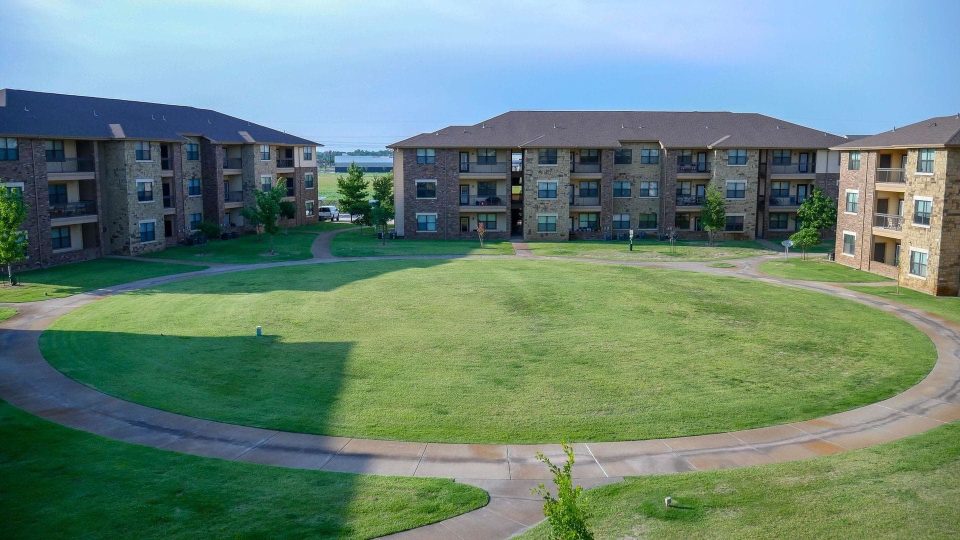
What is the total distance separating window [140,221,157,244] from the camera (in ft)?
198

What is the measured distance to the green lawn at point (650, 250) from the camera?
63.2 m

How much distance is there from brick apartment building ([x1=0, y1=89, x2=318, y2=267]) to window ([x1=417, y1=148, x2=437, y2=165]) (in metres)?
16.9

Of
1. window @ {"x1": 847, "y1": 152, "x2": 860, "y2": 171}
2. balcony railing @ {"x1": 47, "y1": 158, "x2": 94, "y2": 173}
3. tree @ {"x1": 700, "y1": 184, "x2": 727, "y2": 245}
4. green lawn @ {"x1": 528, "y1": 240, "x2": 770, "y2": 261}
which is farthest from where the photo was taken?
tree @ {"x1": 700, "y1": 184, "x2": 727, "y2": 245}

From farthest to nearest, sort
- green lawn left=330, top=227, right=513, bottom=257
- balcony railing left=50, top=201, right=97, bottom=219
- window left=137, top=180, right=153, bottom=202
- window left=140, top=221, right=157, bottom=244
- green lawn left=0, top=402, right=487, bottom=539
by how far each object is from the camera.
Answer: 1. green lawn left=330, top=227, right=513, bottom=257
2. window left=140, top=221, right=157, bottom=244
3. window left=137, top=180, right=153, bottom=202
4. balcony railing left=50, top=201, right=97, bottom=219
5. green lawn left=0, top=402, right=487, bottom=539

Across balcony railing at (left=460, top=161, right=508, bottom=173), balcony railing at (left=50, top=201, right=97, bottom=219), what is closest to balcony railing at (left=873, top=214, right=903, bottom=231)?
balcony railing at (left=460, top=161, right=508, bottom=173)

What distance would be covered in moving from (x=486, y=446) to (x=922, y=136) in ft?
139

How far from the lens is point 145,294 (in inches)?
1711

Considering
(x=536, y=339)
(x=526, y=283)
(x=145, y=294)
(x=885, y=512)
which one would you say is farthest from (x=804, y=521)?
(x=145, y=294)

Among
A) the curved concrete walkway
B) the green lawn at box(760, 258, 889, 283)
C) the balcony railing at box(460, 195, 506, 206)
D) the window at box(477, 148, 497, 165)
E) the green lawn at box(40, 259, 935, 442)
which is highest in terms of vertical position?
the window at box(477, 148, 497, 165)

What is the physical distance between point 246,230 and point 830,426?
208ft

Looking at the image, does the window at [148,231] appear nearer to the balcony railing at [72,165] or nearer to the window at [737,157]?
the balcony railing at [72,165]

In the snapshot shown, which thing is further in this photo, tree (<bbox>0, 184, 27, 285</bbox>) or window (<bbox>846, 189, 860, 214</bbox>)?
window (<bbox>846, 189, 860, 214</bbox>)

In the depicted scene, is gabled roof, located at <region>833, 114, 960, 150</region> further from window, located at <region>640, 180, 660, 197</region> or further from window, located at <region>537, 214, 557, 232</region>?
window, located at <region>537, 214, 557, 232</region>

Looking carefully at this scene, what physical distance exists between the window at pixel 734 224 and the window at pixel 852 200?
16483 millimetres
